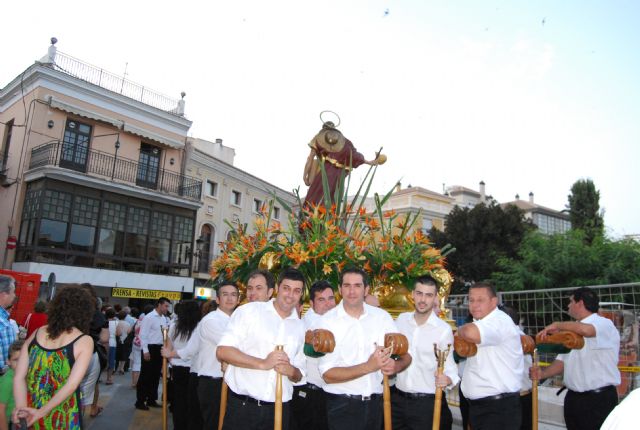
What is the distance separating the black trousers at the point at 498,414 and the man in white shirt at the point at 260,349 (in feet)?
4.77

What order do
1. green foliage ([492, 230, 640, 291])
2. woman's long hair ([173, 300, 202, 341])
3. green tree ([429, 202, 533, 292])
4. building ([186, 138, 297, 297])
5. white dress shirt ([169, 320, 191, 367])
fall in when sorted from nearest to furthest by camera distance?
white dress shirt ([169, 320, 191, 367]) < woman's long hair ([173, 300, 202, 341]) < green foliage ([492, 230, 640, 291]) < building ([186, 138, 297, 297]) < green tree ([429, 202, 533, 292])

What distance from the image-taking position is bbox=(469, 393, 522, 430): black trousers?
146 inches

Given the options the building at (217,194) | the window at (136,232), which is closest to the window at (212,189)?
the building at (217,194)

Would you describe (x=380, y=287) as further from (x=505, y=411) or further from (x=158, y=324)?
(x=158, y=324)

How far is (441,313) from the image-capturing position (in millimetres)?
5234

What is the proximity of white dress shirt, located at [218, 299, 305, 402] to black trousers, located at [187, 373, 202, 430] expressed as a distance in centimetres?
219

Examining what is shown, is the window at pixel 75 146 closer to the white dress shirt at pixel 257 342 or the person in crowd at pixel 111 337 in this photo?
the person in crowd at pixel 111 337

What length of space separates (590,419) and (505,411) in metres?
1.30

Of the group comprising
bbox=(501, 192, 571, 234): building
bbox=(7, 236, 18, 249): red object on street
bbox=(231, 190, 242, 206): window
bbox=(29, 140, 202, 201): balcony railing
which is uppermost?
bbox=(501, 192, 571, 234): building

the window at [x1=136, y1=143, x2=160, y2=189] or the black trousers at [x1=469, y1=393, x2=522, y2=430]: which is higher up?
the window at [x1=136, y1=143, x2=160, y2=189]

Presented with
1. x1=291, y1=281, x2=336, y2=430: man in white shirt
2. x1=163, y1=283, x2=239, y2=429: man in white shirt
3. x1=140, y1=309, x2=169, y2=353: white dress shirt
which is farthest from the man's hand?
x1=140, y1=309, x2=169, y2=353: white dress shirt

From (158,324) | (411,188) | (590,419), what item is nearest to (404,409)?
(590,419)

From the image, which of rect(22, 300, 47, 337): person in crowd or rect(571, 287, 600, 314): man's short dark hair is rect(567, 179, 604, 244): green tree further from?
rect(22, 300, 47, 337): person in crowd

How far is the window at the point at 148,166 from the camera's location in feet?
74.3
